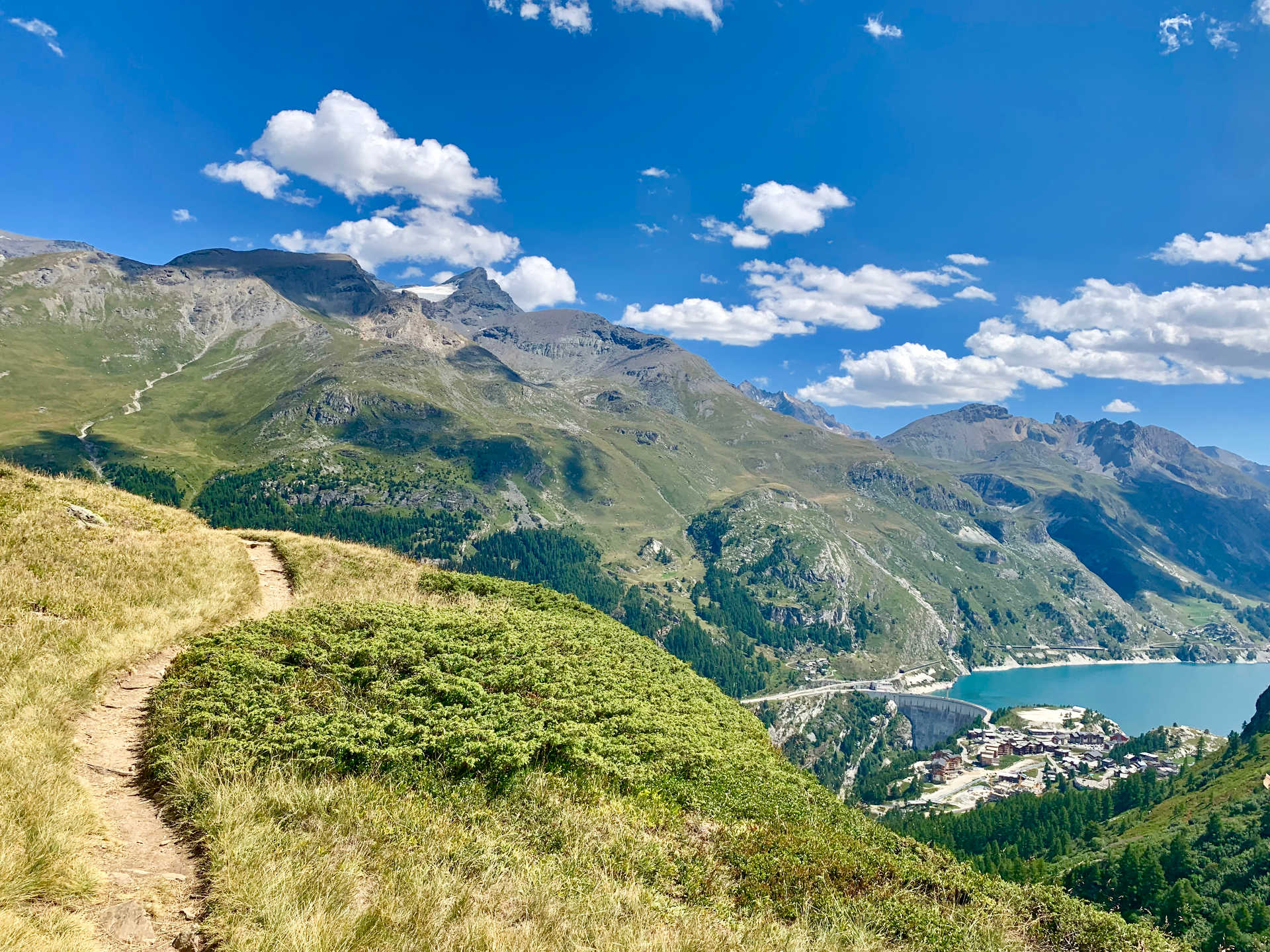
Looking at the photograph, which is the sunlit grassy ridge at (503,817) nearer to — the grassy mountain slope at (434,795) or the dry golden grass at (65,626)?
the grassy mountain slope at (434,795)

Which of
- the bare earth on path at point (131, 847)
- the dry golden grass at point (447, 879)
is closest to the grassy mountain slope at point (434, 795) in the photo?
the dry golden grass at point (447, 879)

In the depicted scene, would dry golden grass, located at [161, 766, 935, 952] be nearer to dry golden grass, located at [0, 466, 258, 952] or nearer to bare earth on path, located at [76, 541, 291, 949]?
bare earth on path, located at [76, 541, 291, 949]

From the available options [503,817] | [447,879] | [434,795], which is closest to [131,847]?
[434,795]

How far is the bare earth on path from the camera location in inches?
274

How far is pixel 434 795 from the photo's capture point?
11719mm

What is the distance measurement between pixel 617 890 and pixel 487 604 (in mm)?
19424

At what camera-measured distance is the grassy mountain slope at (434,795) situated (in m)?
7.66

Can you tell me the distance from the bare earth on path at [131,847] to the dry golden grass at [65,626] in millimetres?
356

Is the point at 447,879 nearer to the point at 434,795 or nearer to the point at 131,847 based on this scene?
the point at 434,795

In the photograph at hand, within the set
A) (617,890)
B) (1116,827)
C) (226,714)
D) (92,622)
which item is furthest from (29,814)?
(1116,827)

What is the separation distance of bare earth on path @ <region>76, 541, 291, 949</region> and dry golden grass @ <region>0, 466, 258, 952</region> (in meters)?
0.36

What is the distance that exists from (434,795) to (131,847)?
4587mm

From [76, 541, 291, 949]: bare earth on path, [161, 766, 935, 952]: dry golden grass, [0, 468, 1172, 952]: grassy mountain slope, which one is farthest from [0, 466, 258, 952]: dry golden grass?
[161, 766, 935, 952]: dry golden grass

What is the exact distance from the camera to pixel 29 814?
26.3 feet
